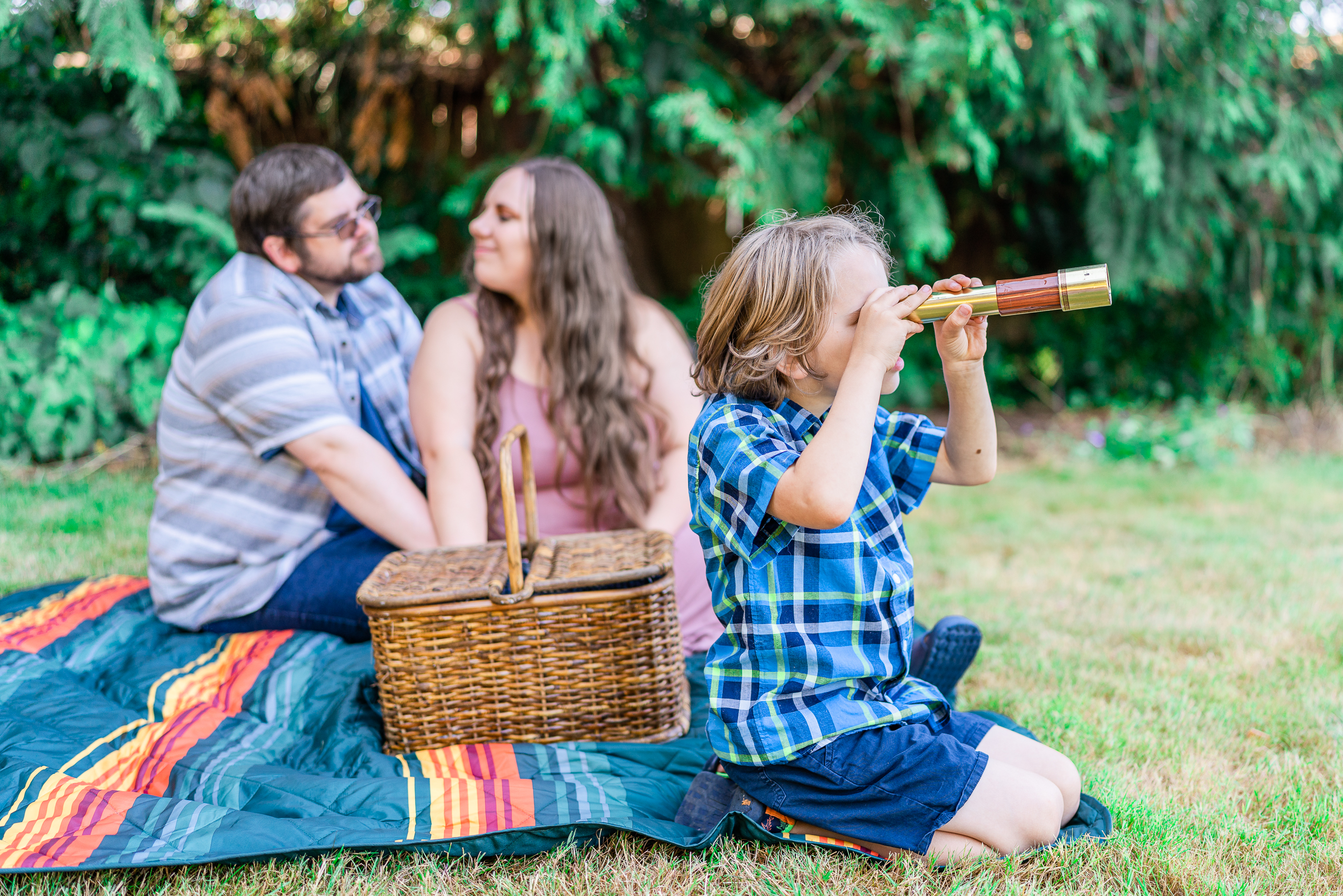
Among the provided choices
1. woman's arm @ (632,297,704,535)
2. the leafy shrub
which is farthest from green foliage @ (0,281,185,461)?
the leafy shrub

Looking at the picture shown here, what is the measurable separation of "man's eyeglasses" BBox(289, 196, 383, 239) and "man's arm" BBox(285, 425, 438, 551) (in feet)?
1.81

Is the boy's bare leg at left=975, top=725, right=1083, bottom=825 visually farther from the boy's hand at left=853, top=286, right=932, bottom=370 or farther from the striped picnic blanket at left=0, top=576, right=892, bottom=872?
the boy's hand at left=853, top=286, right=932, bottom=370

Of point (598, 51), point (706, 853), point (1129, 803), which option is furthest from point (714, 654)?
point (598, 51)

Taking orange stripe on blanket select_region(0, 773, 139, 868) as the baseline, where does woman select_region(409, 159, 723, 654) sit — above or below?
above

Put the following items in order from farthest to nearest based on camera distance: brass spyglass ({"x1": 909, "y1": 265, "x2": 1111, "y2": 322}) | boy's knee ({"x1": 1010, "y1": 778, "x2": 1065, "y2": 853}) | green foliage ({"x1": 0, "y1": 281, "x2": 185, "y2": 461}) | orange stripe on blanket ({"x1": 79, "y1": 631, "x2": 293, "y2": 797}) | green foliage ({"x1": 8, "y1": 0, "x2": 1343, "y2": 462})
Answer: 1. green foliage ({"x1": 0, "y1": 281, "x2": 185, "y2": 461})
2. green foliage ({"x1": 8, "y1": 0, "x2": 1343, "y2": 462})
3. orange stripe on blanket ({"x1": 79, "y1": 631, "x2": 293, "y2": 797})
4. boy's knee ({"x1": 1010, "y1": 778, "x2": 1065, "y2": 853})
5. brass spyglass ({"x1": 909, "y1": 265, "x2": 1111, "y2": 322})

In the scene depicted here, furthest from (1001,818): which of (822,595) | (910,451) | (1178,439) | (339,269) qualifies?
(1178,439)

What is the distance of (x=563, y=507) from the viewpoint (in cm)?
262

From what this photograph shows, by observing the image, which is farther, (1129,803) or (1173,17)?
(1173,17)

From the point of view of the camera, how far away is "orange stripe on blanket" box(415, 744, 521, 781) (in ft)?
6.11

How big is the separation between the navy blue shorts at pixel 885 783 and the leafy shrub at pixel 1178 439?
151 inches

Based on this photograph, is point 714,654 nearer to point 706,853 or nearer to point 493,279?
point 706,853

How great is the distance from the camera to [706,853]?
5.24 ft

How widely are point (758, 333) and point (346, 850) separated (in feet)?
3.36

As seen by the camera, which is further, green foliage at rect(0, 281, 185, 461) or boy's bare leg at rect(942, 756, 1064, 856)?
green foliage at rect(0, 281, 185, 461)
